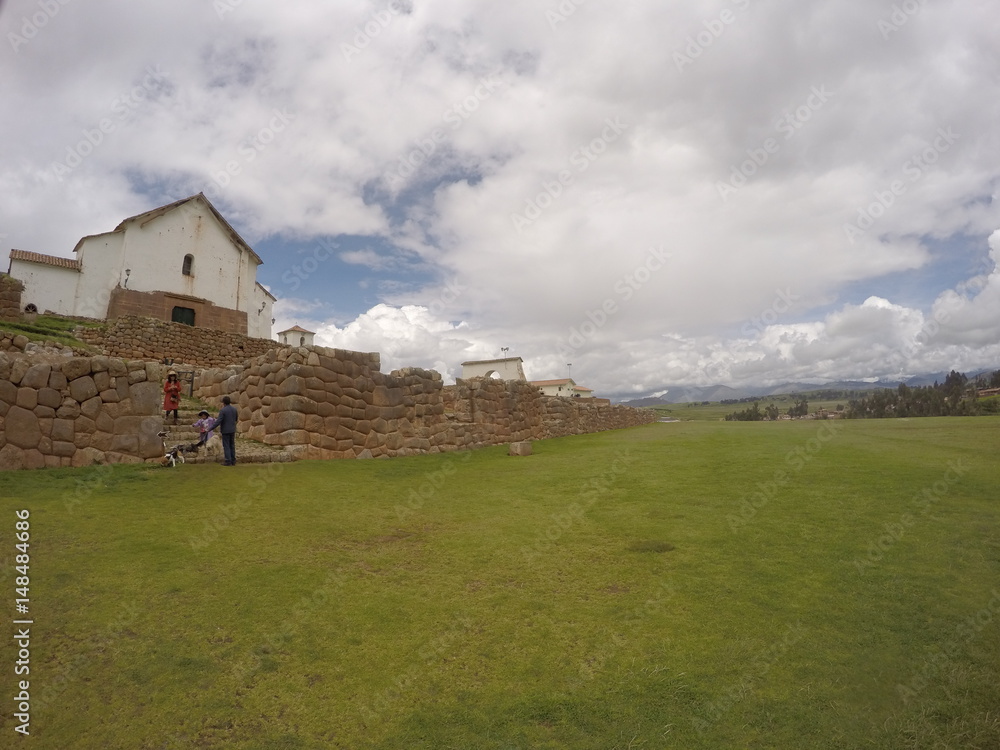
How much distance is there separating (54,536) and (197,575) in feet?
5.78

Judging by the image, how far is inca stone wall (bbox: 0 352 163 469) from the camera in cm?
730

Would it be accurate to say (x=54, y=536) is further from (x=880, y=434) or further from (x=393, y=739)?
(x=880, y=434)

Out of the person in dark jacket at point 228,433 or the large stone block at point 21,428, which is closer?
the large stone block at point 21,428

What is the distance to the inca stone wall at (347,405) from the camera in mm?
10906

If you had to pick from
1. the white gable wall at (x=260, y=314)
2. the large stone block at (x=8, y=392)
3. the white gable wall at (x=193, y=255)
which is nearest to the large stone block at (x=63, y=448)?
the large stone block at (x=8, y=392)

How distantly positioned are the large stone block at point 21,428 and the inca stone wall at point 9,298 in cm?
1363

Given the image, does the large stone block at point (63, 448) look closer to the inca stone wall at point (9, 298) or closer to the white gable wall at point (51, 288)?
the inca stone wall at point (9, 298)

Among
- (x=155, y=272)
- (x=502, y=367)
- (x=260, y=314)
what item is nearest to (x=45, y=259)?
(x=155, y=272)

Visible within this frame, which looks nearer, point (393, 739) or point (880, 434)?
point (393, 739)

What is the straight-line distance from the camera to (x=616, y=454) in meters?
12.8

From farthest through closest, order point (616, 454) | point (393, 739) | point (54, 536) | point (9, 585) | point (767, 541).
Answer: point (616, 454)
point (767, 541)
point (54, 536)
point (9, 585)
point (393, 739)

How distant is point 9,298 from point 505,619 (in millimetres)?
21613

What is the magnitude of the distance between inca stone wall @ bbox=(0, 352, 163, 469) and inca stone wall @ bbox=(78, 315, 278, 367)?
43.7ft

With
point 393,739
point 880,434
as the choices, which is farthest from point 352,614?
point 880,434
